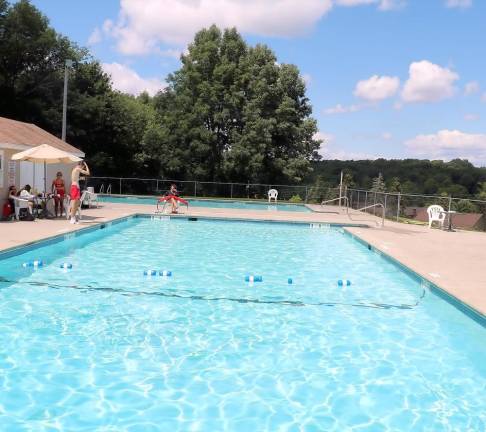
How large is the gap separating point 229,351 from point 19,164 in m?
12.0

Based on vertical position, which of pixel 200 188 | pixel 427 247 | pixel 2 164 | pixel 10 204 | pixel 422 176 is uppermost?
pixel 422 176

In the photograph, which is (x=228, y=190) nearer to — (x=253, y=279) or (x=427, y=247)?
(x=427, y=247)

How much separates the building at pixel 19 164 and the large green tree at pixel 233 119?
18.4 m

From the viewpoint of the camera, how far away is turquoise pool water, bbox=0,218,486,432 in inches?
159

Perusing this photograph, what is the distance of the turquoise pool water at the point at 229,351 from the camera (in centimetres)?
403

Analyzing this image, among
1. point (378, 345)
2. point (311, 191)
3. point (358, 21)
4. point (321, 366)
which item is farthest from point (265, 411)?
point (311, 191)

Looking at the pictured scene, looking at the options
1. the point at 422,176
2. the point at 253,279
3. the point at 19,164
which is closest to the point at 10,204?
the point at 19,164

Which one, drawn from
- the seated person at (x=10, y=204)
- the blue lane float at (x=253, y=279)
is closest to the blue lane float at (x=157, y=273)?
the blue lane float at (x=253, y=279)

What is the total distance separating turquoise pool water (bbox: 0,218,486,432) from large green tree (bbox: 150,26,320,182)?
2749 cm

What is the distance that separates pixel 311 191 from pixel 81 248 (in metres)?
23.9

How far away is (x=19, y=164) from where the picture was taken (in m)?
15.1

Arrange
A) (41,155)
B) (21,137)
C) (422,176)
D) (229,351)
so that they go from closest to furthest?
(229,351)
(41,155)
(21,137)
(422,176)

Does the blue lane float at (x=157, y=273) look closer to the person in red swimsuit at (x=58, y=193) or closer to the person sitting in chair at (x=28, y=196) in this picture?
the person sitting in chair at (x=28, y=196)

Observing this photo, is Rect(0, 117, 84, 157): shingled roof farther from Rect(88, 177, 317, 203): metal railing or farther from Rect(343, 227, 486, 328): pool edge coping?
Rect(88, 177, 317, 203): metal railing
